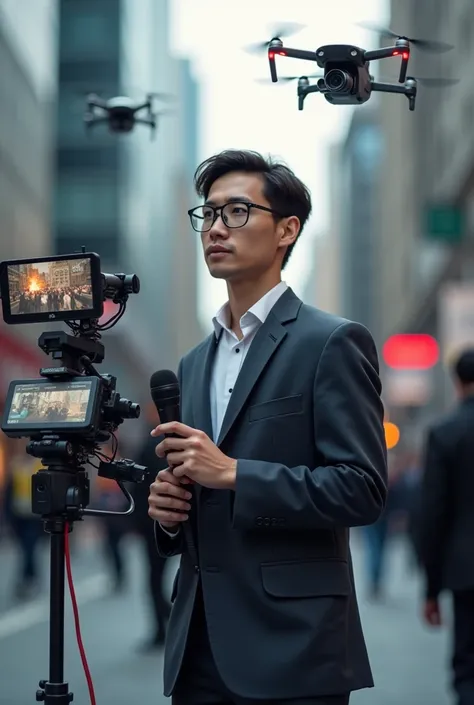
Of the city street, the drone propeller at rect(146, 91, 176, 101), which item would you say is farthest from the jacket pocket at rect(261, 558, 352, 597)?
the city street

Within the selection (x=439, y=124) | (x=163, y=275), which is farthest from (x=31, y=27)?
(x=163, y=275)

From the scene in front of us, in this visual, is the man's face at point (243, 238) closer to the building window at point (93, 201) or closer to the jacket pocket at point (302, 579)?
the jacket pocket at point (302, 579)

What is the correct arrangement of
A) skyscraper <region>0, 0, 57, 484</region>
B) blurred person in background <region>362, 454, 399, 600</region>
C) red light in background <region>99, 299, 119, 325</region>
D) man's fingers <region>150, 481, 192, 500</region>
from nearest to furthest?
man's fingers <region>150, 481, 192, 500</region>
red light in background <region>99, 299, 119, 325</region>
blurred person in background <region>362, 454, 399, 600</region>
skyscraper <region>0, 0, 57, 484</region>

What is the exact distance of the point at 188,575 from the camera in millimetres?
3334

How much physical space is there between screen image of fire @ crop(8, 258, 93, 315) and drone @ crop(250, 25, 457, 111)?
3.39 ft

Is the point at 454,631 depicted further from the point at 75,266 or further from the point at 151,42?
the point at 151,42

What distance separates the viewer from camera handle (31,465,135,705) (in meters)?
3.26

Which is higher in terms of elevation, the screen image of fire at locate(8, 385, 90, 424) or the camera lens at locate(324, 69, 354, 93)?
the camera lens at locate(324, 69, 354, 93)

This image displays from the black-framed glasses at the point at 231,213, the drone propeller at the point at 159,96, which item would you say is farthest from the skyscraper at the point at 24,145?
the black-framed glasses at the point at 231,213

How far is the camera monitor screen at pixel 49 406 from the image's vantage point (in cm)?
318

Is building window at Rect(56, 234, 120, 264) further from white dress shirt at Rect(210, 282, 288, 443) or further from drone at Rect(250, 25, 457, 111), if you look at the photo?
white dress shirt at Rect(210, 282, 288, 443)

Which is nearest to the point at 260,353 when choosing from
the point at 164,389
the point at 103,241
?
the point at 164,389

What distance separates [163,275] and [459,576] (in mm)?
102305

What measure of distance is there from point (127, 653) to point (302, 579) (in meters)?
7.30
